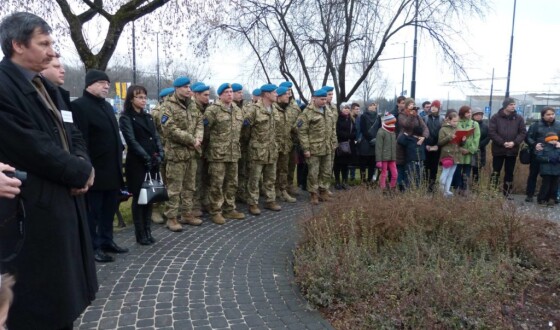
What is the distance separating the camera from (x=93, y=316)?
11.7 feet

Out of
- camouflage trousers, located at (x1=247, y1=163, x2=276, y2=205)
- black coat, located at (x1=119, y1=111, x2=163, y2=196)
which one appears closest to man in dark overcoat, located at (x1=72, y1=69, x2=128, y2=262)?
black coat, located at (x1=119, y1=111, x2=163, y2=196)

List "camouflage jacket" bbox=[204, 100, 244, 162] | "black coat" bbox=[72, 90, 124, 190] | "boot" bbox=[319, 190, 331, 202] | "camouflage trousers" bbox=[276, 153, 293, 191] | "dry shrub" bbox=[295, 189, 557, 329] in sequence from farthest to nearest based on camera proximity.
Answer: "camouflage trousers" bbox=[276, 153, 293, 191]
"boot" bbox=[319, 190, 331, 202]
"camouflage jacket" bbox=[204, 100, 244, 162]
"black coat" bbox=[72, 90, 124, 190]
"dry shrub" bbox=[295, 189, 557, 329]

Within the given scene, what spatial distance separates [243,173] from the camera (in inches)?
313

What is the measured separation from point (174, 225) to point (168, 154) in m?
1.00

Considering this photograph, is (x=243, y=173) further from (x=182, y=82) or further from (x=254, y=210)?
(x=182, y=82)

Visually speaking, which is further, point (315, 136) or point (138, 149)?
point (315, 136)

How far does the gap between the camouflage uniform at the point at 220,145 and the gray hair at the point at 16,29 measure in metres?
4.21

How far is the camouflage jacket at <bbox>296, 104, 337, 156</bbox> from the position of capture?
25.6ft

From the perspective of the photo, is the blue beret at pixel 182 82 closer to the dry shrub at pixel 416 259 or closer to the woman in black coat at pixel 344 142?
the dry shrub at pixel 416 259

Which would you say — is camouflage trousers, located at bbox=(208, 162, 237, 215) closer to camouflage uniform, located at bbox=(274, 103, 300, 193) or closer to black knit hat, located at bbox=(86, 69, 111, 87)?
camouflage uniform, located at bbox=(274, 103, 300, 193)

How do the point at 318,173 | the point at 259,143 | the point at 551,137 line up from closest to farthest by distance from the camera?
1. the point at 259,143
2. the point at 318,173
3. the point at 551,137

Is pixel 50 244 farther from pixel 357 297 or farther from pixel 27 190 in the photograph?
pixel 357 297

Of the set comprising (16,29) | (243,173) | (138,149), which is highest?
(16,29)

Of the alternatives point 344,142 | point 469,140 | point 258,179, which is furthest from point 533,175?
point 258,179
